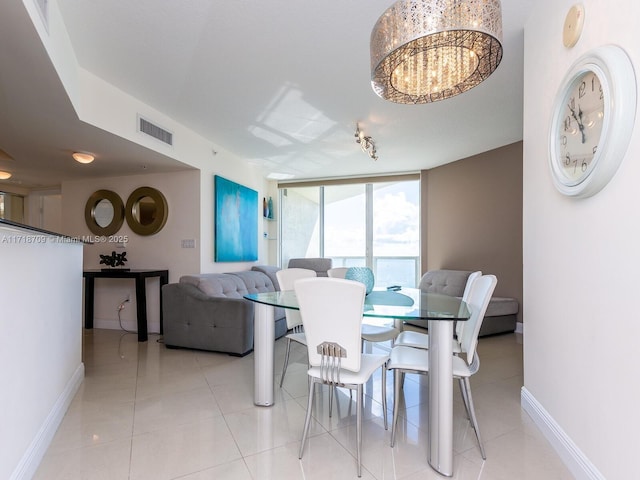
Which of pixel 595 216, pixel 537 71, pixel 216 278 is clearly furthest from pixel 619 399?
pixel 216 278

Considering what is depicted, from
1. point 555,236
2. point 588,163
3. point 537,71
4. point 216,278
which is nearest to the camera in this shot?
point 588,163

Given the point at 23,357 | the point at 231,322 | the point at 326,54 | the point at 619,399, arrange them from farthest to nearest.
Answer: the point at 231,322, the point at 326,54, the point at 23,357, the point at 619,399

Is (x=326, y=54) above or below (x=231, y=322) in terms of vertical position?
above

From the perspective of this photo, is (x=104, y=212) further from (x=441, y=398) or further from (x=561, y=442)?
(x=561, y=442)

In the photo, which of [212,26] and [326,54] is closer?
[212,26]

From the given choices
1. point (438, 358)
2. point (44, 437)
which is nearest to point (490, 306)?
point (438, 358)

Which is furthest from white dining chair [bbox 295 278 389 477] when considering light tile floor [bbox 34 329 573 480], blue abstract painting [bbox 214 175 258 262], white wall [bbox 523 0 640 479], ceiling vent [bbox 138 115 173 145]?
blue abstract painting [bbox 214 175 258 262]

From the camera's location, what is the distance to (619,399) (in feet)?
4.00

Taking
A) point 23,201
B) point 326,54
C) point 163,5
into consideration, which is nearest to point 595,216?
point 326,54

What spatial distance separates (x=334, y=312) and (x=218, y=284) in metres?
2.40

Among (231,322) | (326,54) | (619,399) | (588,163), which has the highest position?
(326,54)

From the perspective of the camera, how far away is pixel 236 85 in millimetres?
2803

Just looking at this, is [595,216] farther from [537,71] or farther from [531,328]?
[537,71]

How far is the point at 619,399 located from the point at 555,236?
2.80 ft
